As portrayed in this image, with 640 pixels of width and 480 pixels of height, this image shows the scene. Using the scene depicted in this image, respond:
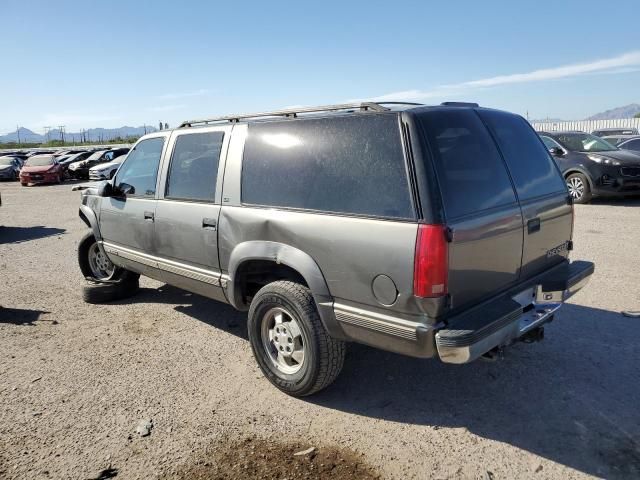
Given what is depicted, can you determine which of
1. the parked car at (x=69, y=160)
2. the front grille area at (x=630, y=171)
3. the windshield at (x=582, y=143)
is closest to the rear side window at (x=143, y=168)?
the front grille area at (x=630, y=171)

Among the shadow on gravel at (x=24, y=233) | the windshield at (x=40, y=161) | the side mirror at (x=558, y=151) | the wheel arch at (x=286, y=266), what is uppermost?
the side mirror at (x=558, y=151)

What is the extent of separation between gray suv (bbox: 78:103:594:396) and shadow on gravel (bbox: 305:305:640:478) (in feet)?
1.37

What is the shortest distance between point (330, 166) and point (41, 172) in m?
26.5

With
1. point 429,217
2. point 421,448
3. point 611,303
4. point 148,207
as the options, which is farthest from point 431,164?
point 611,303

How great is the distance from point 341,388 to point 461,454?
109 centimetres

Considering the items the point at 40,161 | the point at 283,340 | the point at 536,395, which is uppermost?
the point at 40,161

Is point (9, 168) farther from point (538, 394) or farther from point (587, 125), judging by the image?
point (587, 125)

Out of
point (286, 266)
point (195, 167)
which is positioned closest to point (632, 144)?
point (195, 167)

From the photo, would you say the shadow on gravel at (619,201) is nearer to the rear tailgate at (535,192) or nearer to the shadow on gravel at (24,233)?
the rear tailgate at (535,192)

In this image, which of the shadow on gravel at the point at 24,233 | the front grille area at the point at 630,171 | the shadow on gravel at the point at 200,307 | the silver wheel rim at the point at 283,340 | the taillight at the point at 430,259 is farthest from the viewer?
the front grille area at the point at 630,171

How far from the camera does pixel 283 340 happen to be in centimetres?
364

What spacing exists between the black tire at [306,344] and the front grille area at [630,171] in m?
10.6

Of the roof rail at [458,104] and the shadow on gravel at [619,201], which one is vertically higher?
the roof rail at [458,104]

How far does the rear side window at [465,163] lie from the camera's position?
2.87 metres
